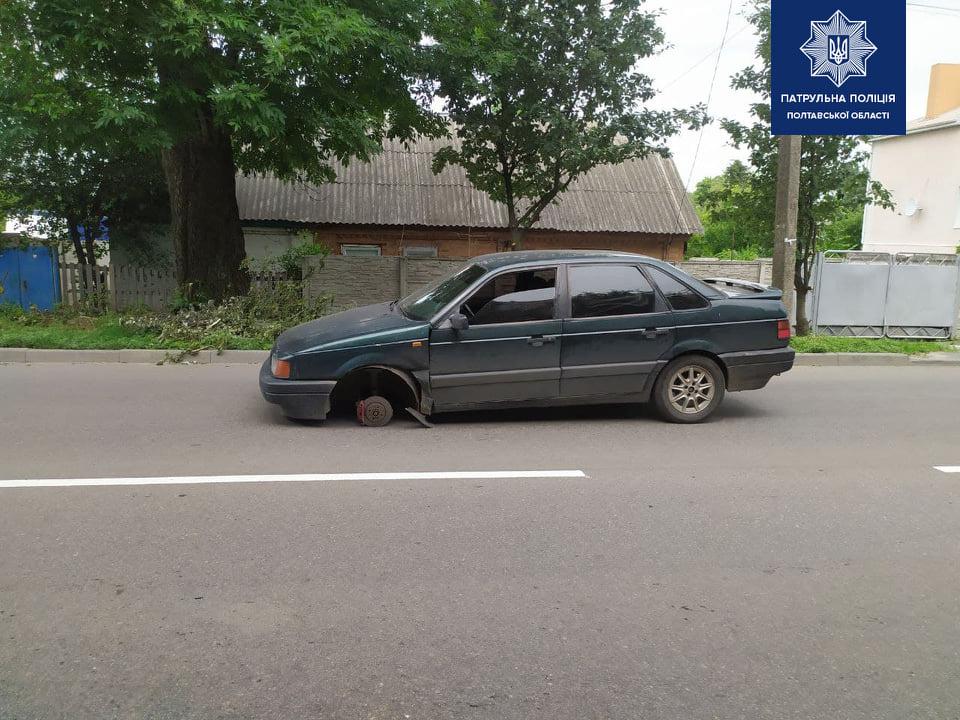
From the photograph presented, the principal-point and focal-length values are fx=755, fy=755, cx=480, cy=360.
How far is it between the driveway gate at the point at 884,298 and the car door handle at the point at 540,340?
954 centimetres

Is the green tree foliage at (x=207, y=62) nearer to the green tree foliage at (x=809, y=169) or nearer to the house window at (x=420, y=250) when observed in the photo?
the green tree foliage at (x=809, y=169)

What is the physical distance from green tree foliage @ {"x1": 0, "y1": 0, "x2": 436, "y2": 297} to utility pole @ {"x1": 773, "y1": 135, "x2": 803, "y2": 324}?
19.3 ft

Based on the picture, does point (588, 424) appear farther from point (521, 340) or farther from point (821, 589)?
point (821, 589)

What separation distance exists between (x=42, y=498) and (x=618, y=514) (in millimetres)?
3643

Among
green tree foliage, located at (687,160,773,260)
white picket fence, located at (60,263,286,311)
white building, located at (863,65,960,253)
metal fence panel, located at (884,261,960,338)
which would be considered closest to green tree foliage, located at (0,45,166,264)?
white picket fence, located at (60,263,286,311)

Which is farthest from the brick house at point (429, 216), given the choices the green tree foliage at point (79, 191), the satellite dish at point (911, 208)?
the satellite dish at point (911, 208)

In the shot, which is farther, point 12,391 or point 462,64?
point 462,64

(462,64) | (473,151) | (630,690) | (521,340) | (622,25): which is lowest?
(630,690)

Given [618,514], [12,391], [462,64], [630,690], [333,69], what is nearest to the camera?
[630,690]

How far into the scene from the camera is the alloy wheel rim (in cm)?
718

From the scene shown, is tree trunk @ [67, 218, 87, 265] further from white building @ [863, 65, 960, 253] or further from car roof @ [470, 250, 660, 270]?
white building @ [863, 65, 960, 253]

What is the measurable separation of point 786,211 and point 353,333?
7.81 m

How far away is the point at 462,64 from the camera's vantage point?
1250 cm

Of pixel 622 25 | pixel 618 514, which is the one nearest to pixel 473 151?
pixel 622 25
